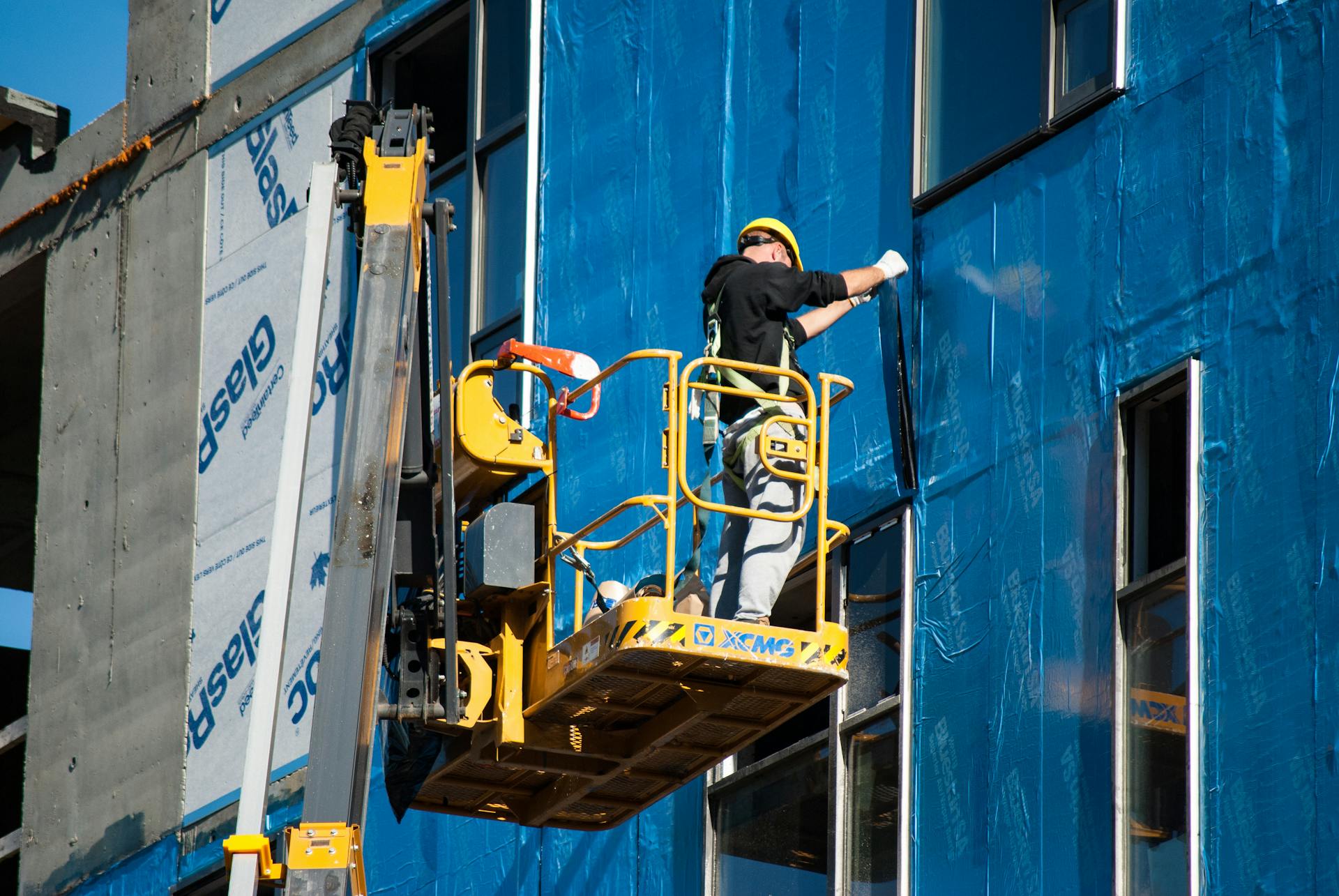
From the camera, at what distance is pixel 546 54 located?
1820 centimetres

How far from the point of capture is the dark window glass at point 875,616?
45.1 feet

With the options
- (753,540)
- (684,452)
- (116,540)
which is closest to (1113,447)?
(753,540)

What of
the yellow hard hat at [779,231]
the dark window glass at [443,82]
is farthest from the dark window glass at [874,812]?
the dark window glass at [443,82]

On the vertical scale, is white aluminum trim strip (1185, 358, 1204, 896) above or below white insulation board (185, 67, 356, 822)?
below

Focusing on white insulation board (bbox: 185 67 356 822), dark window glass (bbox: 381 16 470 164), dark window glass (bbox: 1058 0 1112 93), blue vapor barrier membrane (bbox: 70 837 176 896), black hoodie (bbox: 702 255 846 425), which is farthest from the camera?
blue vapor barrier membrane (bbox: 70 837 176 896)

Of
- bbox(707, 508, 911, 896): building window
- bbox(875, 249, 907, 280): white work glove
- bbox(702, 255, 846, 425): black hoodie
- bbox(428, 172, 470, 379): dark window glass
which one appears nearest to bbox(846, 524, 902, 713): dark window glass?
bbox(707, 508, 911, 896): building window

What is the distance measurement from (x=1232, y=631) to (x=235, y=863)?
16.3ft

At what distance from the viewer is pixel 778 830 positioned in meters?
14.3

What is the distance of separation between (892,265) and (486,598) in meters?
2.97

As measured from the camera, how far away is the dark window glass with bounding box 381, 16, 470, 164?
19781 mm

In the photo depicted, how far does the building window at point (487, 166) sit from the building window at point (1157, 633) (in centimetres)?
649

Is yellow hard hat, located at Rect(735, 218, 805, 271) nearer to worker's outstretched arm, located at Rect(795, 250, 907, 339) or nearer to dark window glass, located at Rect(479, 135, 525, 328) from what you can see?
worker's outstretched arm, located at Rect(795, 250, 907, 339)

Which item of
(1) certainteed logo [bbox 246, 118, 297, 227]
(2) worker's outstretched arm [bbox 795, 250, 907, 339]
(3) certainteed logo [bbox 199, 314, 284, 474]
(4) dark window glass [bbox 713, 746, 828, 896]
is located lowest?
(4) dark window glass [bbox 713, 746, 828, 896]

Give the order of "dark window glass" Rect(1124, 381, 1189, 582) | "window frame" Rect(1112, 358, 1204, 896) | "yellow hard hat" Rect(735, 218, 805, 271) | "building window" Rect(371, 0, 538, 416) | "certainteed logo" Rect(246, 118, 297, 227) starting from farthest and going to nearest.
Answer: "certainteed logo" Rect(246, 118, 297, 227) → "building window" Rect(371, 0, 538, 416) → "yellow hard hat" Rect(735, 218, 805, 271) → "dark window glass" Rect(1124, 381, 1189, 582) → "window frame" Rect(1112, 358, 1204, 896)
